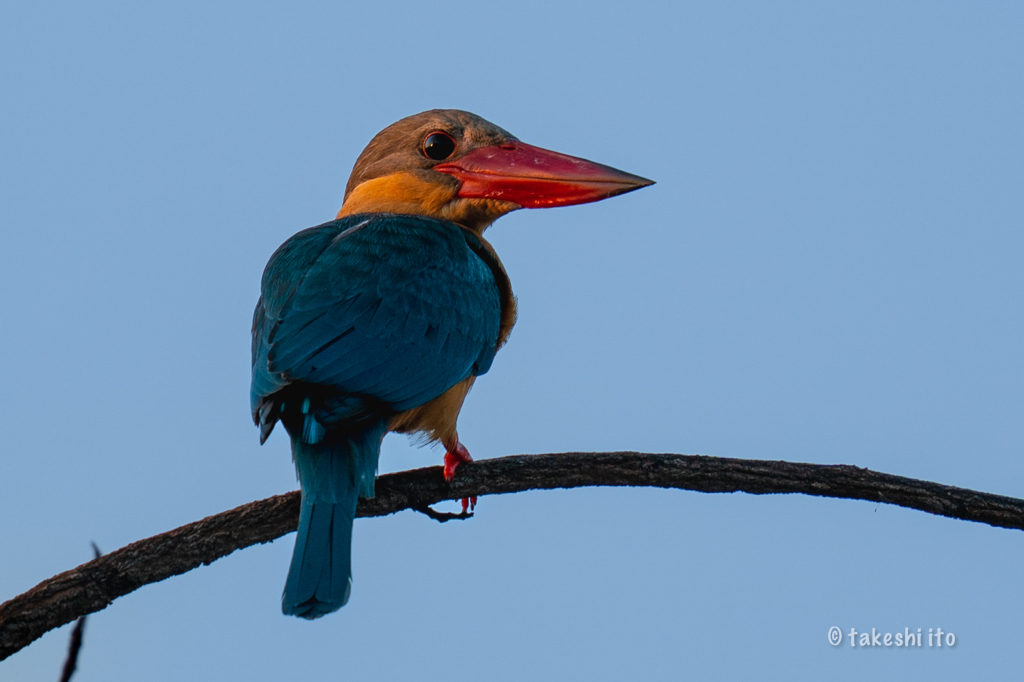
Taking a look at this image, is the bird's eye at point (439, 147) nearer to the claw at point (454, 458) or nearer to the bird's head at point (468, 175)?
the bird's head at point (468, 175)

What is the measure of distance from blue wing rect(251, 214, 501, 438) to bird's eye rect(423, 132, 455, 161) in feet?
1.75

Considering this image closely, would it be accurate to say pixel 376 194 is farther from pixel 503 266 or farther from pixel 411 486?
pixel 411 486

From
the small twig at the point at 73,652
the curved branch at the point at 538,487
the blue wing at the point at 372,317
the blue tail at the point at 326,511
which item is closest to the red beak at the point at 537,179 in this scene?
the blue wing at the point at 372,317

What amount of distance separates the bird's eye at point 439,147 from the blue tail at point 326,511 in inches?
66.6

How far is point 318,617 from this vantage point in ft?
9.39

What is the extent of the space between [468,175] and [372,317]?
1.27m

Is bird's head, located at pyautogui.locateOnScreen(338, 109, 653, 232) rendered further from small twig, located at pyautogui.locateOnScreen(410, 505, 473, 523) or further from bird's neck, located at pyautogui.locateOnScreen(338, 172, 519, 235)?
small twig, located at pyautogui.locateOnScreen(410, 505, 473, 523)

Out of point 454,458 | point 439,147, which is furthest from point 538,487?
point 439,147

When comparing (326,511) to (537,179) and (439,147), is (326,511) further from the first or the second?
(439,147)

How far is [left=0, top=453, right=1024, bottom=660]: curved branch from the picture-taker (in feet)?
9.93

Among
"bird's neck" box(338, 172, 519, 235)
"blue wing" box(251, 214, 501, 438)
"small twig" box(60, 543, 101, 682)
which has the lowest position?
"small twig" box(60, 543, 101, 682)

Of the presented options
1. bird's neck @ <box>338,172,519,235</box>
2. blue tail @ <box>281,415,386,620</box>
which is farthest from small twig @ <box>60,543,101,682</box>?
bird's neck @ <box>338,172,519,235</box>

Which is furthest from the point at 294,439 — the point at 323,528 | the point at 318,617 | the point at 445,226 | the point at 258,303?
the point at 445,226

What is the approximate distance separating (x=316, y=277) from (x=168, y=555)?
0.98 meters
